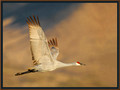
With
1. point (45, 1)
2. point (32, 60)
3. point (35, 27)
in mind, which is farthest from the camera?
point (45, 1)

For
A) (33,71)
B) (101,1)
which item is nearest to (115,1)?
(101,1)

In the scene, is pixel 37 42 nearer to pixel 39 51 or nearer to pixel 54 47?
pixel 39 51

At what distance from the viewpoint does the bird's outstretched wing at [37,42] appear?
10711mm

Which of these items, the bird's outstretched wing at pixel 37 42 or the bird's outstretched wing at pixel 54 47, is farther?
the bird's outstretched wing at pixel 54 47

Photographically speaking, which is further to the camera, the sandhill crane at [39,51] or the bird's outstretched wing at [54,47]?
the bird's outstretched wing at [54,47]

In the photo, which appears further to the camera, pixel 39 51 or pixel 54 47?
pixel 54 47

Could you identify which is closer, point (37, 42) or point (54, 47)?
point (37, 42)

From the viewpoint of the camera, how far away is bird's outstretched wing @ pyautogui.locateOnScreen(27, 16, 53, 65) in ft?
35.1

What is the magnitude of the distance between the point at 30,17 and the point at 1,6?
113 inches

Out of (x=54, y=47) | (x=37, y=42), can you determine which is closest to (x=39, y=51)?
(x=37, y=42)

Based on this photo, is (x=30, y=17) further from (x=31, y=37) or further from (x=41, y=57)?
(x=41, y=57)

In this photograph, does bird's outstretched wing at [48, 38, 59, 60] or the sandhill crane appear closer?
the sandhill crane

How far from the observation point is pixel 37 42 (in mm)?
10867

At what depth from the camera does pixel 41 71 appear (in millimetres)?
11711
